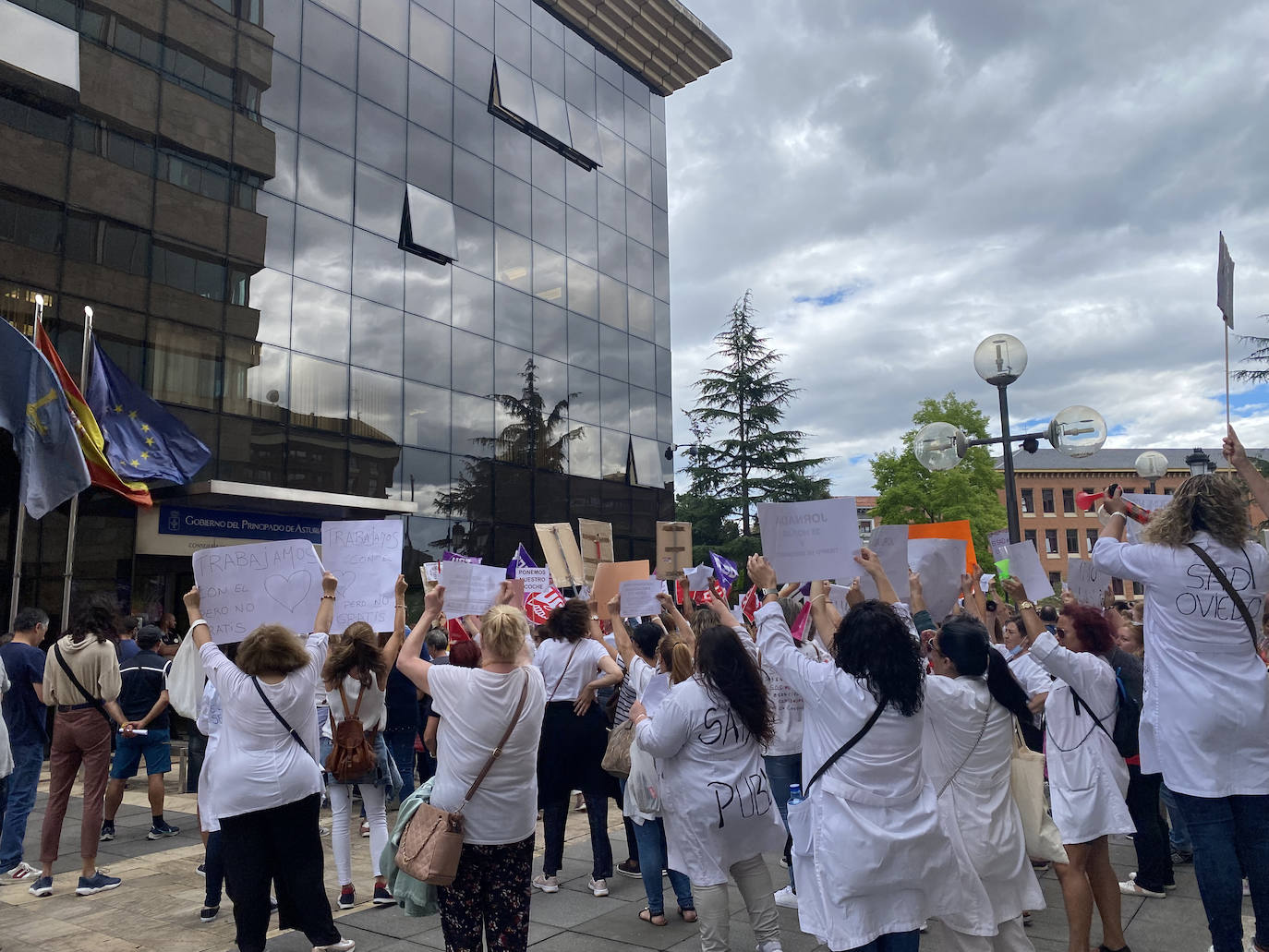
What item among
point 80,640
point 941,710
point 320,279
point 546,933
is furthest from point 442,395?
point 941,710

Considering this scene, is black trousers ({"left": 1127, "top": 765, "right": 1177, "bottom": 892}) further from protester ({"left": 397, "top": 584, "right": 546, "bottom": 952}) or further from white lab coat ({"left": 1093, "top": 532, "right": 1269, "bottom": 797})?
protester ({"left": 397, "top": 584, "right": 546, "bottom": 952})

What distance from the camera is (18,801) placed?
7418 millimetres

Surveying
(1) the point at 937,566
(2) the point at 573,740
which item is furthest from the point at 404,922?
(1) the point at 937,566

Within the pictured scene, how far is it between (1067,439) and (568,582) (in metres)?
5.89

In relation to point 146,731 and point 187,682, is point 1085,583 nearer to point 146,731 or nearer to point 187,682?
point 187,682

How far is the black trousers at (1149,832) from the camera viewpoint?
5664mm

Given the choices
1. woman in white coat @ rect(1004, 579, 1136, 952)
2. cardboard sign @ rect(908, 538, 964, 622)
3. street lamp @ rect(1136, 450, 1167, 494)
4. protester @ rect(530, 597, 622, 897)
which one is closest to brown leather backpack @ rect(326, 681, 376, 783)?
protester @ rect(530, 597, 622, 897)

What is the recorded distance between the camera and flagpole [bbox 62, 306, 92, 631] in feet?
43.5

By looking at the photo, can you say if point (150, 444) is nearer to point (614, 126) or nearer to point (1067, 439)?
point (1067, 439)

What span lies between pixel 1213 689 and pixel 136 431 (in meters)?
14.6

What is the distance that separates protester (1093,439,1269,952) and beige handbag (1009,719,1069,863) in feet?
2.73

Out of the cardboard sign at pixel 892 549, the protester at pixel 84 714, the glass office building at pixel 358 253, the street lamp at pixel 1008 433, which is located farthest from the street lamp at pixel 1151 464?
the protester at pixel 84 714

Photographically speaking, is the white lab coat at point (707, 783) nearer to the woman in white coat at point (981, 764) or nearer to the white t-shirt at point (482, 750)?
the white t-shirt at point (482, 750)

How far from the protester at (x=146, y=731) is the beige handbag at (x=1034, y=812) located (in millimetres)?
7570
